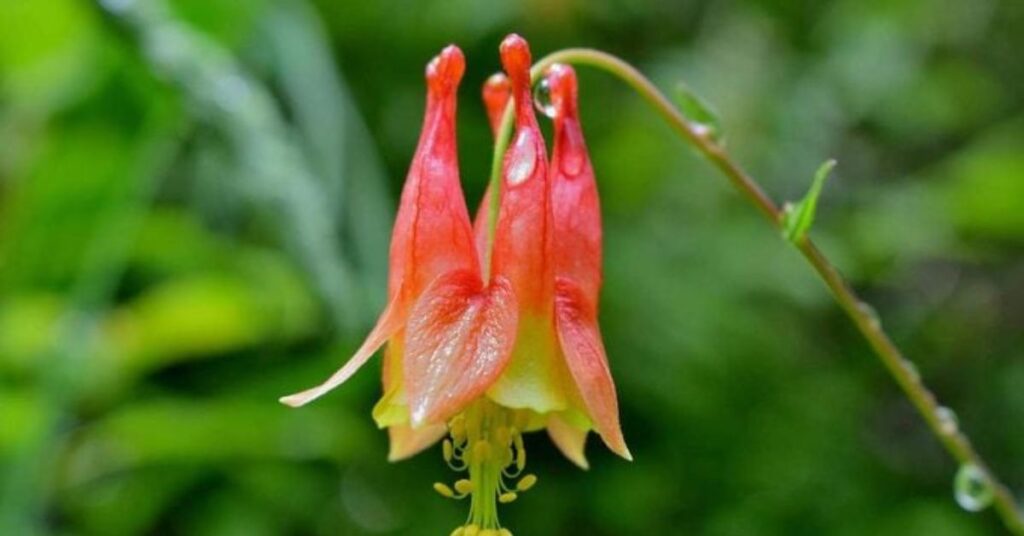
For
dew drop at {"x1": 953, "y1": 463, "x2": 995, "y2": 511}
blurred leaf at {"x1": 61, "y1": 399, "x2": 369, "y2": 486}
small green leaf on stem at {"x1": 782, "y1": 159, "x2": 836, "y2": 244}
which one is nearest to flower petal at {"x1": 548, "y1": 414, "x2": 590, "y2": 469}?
small green leaf on stem at {"x1": 782, "y1": 159, "x2": 836, "y2": 244}

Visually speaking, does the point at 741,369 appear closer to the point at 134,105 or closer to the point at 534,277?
the point at 134,105

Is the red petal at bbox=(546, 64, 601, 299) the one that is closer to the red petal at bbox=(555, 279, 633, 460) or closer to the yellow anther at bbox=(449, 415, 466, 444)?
the red petal at bbox=(555, 279, 633, 460)

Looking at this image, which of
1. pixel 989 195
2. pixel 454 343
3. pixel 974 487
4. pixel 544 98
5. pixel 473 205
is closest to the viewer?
pixel 454 343

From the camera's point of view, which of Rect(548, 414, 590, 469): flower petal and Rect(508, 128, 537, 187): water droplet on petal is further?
Rect(548, 414, 590, 469): flower petal

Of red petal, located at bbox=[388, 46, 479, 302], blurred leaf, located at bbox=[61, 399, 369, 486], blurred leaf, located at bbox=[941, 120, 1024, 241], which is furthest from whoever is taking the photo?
blurred leaf, located at bbox=[941, 120, 1024, 241]

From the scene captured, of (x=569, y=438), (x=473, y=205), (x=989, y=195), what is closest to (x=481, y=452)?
(x=569, y=438)

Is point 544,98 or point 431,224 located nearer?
point 431,224

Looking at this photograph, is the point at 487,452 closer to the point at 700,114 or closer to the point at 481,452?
the point at 481,452
